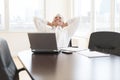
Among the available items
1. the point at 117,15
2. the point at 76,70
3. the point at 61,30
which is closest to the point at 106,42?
the point at 61,30

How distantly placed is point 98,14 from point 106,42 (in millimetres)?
2576

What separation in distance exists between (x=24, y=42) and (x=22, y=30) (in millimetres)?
356

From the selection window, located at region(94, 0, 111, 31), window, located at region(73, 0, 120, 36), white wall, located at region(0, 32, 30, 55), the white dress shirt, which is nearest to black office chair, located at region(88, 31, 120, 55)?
the white dress shirt

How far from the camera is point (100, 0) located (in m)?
4.83

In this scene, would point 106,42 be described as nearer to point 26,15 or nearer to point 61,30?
point 61,30

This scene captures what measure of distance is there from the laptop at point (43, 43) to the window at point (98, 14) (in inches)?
86.2

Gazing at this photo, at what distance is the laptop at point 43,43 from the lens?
7.07 feet

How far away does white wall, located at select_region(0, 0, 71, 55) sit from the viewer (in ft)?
19.6

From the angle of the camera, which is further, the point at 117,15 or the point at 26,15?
the point at 26,15

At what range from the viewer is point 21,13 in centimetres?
614

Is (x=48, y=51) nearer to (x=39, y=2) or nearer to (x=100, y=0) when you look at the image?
(x=100, y=0)

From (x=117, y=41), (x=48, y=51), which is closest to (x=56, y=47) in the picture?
(x=48, y=51)

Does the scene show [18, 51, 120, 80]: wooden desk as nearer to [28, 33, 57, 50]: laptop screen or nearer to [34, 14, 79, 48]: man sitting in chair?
[28, 33, 57, 50]: laptop screen

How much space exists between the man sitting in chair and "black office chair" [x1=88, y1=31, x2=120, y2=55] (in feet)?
1.01
